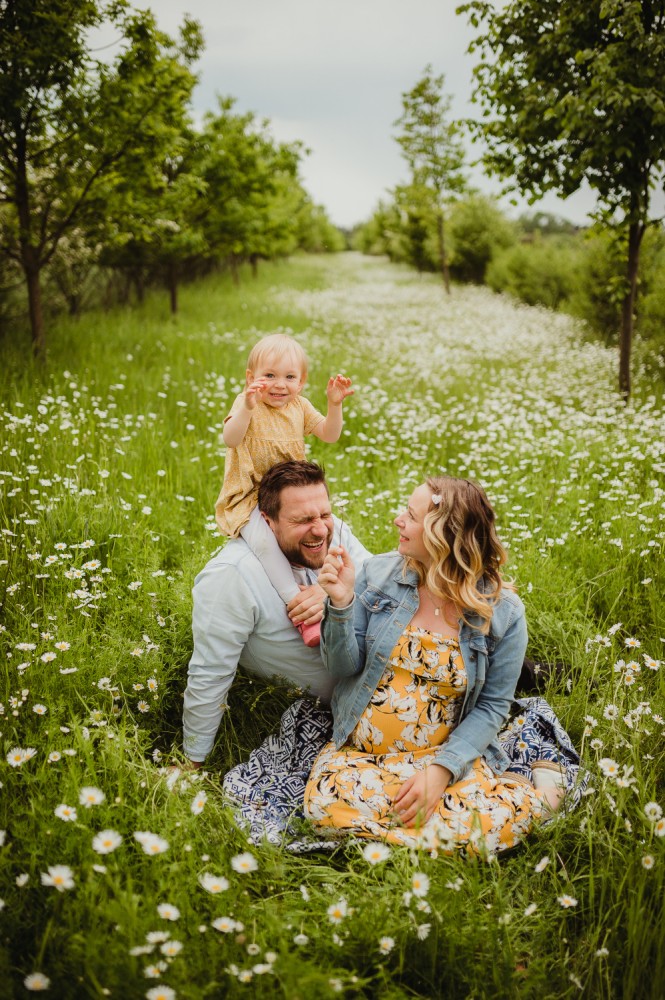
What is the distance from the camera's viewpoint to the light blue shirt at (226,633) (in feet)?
9.04

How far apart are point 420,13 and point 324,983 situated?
9.37 meters

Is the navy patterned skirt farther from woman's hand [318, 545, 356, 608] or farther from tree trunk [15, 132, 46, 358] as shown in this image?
tree trunk [15, 132, 46, 358]

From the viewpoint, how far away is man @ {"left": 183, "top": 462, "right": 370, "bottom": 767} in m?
2.77

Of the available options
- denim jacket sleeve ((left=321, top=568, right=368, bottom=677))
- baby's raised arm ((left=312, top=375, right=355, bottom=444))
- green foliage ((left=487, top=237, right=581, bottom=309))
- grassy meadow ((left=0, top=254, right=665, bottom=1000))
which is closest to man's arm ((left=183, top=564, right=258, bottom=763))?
grassy meadow ((left=0, top=254, right=665, bottom=1000))

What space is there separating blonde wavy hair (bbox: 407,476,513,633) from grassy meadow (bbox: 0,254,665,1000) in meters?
0.70

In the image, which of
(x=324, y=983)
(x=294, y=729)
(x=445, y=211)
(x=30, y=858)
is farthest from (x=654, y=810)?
(x=445, y=211)

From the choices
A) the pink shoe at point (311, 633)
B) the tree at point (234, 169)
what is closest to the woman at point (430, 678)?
the pink shoe at point (311, 633)

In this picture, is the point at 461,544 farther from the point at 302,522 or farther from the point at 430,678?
the point at 302,522

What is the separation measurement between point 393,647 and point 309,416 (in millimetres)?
1478

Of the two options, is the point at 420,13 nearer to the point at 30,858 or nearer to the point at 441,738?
the point at 441,738

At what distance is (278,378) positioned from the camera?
10.3 ft

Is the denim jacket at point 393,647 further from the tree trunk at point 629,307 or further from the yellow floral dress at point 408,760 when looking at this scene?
the tree trunk at point 629,307

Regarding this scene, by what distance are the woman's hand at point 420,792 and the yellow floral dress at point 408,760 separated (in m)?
0.05

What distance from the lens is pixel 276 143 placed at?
12562mm
